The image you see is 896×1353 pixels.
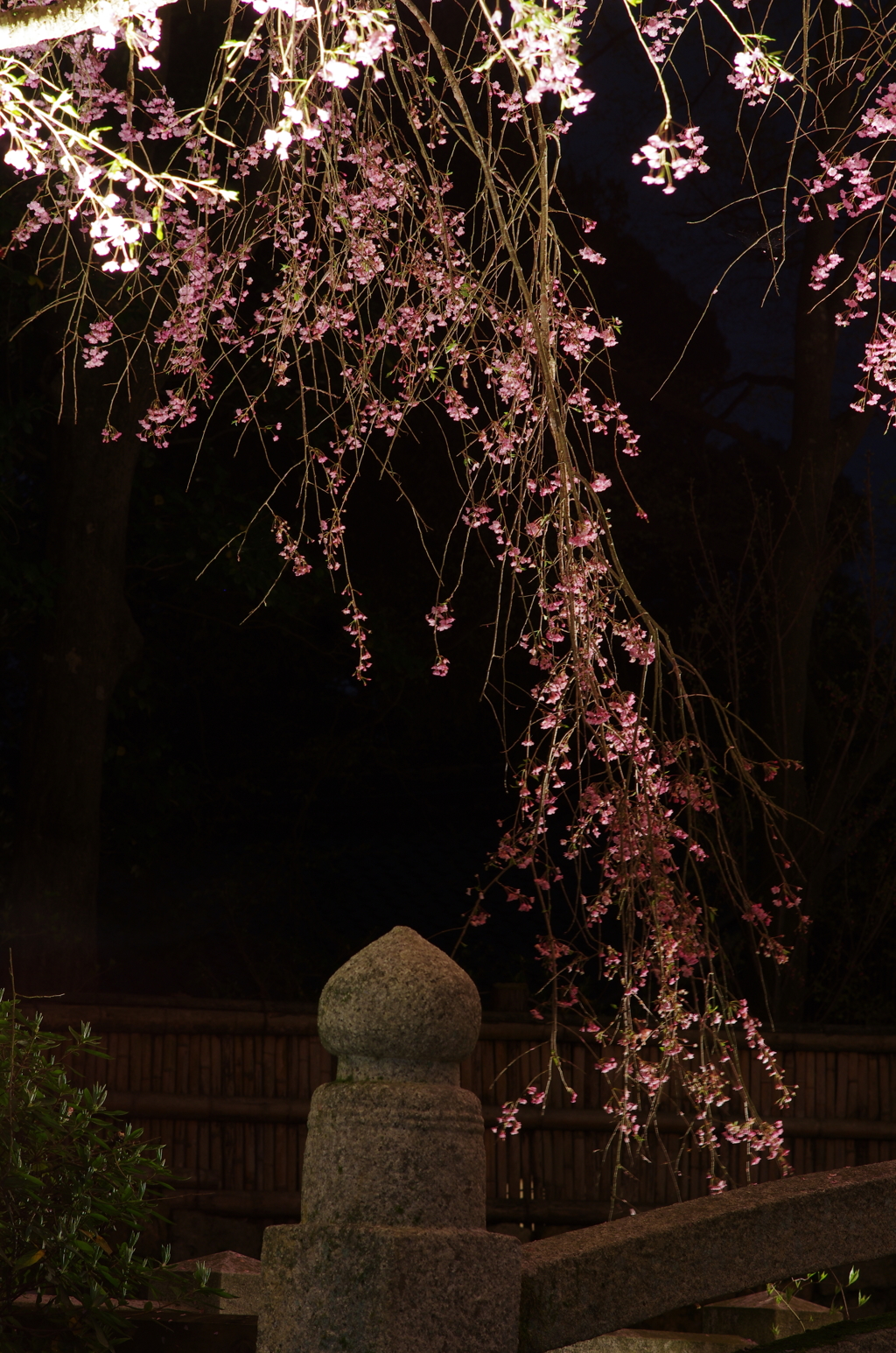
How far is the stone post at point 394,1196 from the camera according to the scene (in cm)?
267

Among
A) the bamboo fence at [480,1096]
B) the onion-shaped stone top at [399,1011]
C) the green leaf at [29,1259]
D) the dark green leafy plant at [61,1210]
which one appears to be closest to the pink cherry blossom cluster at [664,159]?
the onion-shaped stone top at [399,1011]

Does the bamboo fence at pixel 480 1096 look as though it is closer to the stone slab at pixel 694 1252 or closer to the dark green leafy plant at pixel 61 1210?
the dark green leafy plant at pixel 61 1210

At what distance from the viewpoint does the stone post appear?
267cm

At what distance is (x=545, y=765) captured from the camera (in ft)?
12.4

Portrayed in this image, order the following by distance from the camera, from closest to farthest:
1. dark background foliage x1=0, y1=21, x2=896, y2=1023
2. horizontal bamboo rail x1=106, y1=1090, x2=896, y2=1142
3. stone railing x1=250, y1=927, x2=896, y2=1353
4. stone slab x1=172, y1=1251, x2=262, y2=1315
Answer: stone railing x1=250, y1=927, x2=896, y2=1353, stone slab x1=172, y1=1251, x2=262, y2=1315, horizontal bamboo rail x1=106, y1=1090, x2=896, y2=1142, dark background foliage x1=0, y1=21, x2=896, y2=1023

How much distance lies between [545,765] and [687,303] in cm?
904

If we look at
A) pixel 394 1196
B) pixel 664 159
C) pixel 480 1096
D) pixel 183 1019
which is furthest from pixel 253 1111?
pixel 664 159

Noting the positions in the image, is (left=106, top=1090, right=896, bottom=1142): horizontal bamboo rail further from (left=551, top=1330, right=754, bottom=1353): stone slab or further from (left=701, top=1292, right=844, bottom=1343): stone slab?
(left=551, top=1330, right=754, bottom=1353): stone slab

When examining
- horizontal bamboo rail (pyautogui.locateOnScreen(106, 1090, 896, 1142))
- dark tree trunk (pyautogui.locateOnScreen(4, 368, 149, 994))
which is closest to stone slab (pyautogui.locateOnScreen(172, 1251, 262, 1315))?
horizontal bamboo rail (pyautogui.locateOnScreen(106, 1090, 896, 1142))

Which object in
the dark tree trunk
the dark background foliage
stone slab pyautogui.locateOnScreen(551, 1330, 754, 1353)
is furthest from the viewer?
the dark background foliage

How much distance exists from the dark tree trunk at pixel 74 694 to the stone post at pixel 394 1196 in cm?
513

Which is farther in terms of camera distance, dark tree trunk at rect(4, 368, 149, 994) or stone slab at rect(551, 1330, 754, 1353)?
dark tree trunk at rect(4, 368, 149, 994)

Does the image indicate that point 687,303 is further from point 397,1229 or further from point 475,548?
point 397,1229

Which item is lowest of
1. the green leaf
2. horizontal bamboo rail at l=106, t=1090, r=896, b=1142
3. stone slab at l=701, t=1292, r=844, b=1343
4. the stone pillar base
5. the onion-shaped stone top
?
stone slab at l=701, t=1292, r=844, b=1343
